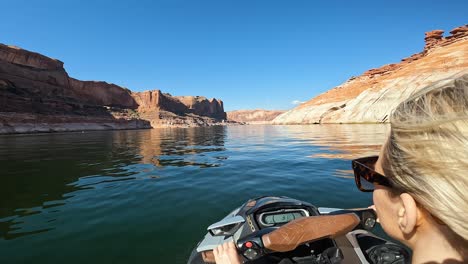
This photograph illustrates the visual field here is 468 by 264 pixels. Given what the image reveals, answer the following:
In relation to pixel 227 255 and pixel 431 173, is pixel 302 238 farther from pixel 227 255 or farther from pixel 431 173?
pixel 431 173

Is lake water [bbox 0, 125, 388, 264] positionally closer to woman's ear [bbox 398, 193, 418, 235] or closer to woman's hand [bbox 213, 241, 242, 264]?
woman's hand [bbox 213, 241, 242, 264]

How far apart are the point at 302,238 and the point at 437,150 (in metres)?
1.24

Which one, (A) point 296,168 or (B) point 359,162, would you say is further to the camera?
(A) point 296,168

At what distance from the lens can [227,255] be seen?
157 cm

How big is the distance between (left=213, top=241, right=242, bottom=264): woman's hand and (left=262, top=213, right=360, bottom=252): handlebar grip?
9.2 inches

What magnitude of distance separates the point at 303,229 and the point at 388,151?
995 millimetres

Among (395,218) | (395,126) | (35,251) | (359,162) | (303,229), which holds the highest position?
(395,126)

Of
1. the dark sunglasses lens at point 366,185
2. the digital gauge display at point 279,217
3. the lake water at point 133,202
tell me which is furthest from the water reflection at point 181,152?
the dark sunglasses lens at point 366,185

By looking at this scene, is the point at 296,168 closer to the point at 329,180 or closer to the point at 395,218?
the point at 329,180

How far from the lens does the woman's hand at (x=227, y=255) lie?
154 cm

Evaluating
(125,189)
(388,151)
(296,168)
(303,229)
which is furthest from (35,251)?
(296,168)

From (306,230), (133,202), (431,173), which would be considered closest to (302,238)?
(306,230)

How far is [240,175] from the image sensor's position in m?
8.26

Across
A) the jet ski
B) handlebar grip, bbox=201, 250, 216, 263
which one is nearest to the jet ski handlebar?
the jet ski
